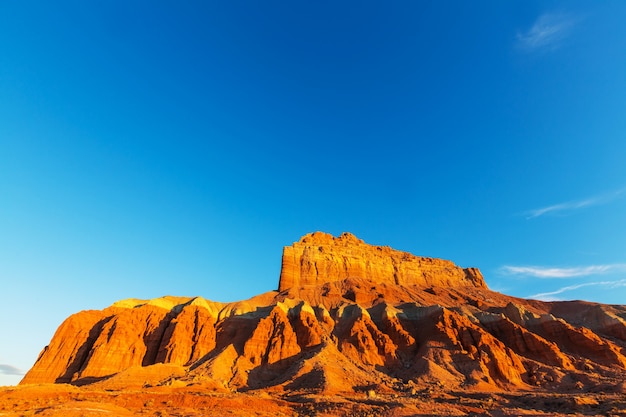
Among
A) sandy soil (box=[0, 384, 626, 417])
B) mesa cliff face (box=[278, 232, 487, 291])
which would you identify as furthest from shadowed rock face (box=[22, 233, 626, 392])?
mesa cliff face (box=[278, 232, 487, 291])

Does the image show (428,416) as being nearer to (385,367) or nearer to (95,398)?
(95,398)

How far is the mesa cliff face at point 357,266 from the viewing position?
10731cm

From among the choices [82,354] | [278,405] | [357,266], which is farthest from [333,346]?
[357,266]

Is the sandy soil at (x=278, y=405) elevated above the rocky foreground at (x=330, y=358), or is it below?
below

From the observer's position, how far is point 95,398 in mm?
32219

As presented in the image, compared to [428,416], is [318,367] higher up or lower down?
higher up

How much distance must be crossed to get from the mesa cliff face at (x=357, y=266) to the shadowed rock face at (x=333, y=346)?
66.3 feet

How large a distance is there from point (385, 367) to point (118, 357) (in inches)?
1771

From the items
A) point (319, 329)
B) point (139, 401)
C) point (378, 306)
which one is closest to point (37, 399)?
point (139, 401)

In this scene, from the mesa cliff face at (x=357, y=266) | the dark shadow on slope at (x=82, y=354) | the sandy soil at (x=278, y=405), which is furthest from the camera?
the mesa cliff face at (x=357, y=266)

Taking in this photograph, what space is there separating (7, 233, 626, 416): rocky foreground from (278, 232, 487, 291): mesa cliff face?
1646cm

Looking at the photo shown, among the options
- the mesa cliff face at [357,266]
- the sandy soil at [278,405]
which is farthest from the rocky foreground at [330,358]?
the mesa cliff face at [357,266]

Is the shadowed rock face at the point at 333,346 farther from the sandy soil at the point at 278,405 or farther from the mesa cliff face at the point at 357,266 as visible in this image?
the mesa cliff face at the point at 357,266

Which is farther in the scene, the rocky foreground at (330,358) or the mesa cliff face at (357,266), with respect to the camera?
the mesa cliff face at (357,266)
